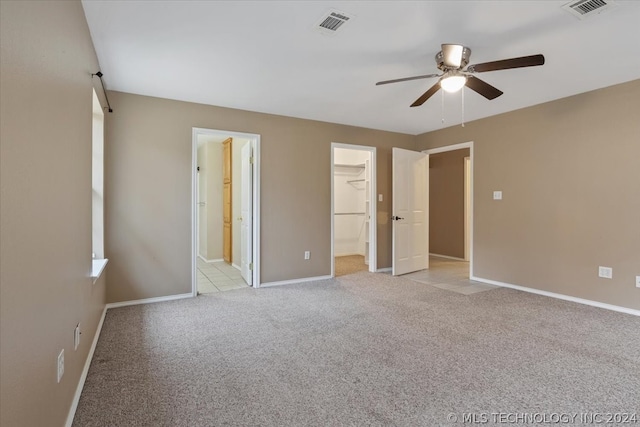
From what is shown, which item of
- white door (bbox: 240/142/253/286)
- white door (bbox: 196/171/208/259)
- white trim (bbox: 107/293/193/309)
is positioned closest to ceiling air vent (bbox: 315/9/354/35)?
white door (bbox: 240/142/253/286)

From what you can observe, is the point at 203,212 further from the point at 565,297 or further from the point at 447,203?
the point at 565,297

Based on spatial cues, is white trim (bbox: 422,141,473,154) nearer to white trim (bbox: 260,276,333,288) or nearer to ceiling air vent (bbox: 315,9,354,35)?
white trim (bbox: 260,276,333,288)

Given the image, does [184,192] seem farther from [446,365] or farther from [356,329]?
[446,365]

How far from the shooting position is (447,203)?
7352 millimetres

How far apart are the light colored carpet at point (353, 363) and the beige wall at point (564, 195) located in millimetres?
510

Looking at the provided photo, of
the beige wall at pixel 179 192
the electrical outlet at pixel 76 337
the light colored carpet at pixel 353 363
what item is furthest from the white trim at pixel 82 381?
the beige wall at pixel 179 192

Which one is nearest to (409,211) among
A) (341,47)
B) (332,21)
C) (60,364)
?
(341,47)

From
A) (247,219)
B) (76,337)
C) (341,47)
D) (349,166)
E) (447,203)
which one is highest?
(341,47)

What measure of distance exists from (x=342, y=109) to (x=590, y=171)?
119 inches

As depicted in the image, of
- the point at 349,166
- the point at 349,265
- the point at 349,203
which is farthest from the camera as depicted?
the point at 349,203

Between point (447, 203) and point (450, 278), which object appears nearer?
point (450, 278)

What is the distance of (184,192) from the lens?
159 inches

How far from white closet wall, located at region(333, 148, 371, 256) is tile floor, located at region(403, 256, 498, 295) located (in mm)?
1882

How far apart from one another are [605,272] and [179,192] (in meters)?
4.98
